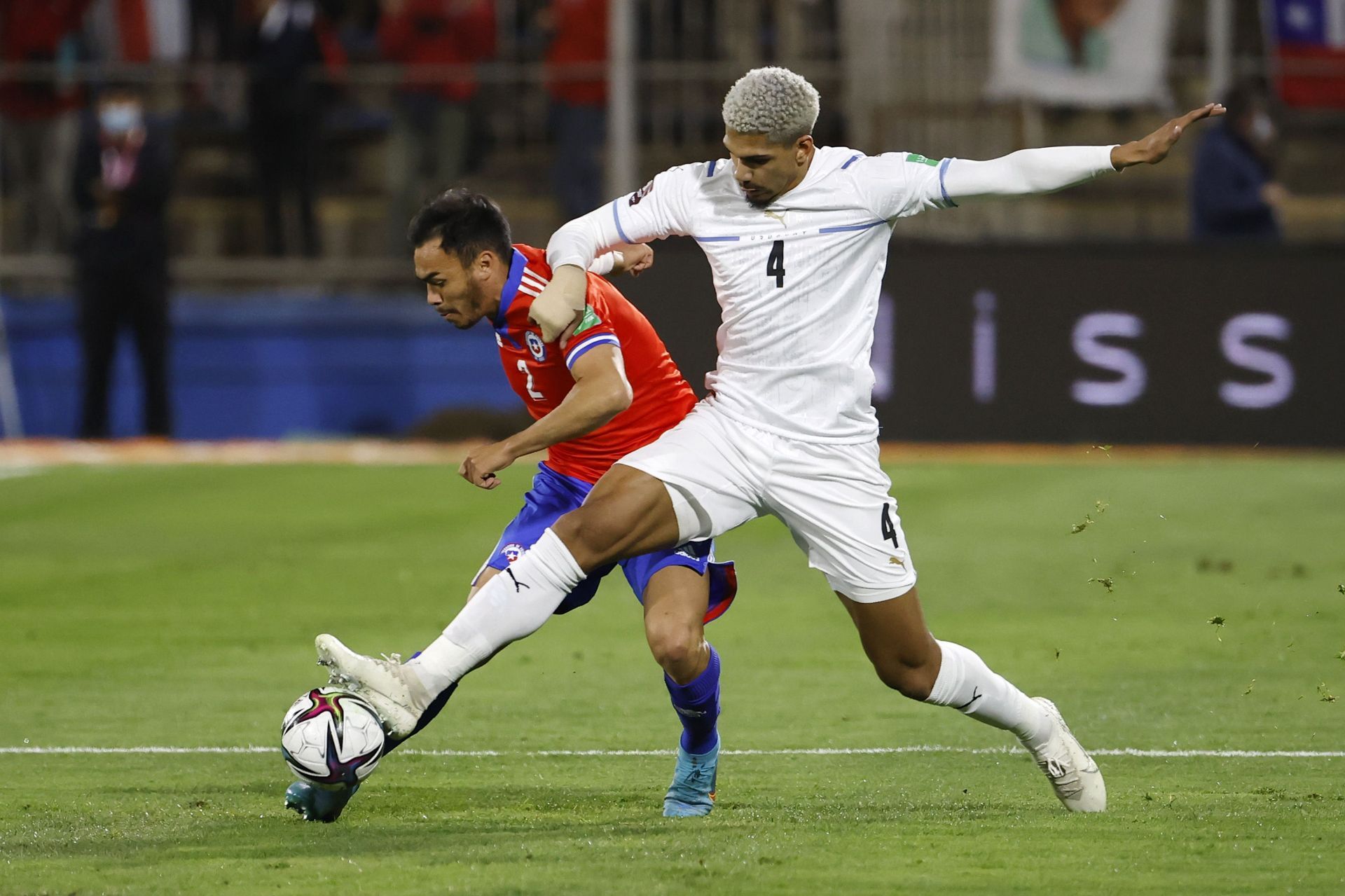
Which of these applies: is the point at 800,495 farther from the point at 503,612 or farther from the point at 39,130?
the point at 39,130

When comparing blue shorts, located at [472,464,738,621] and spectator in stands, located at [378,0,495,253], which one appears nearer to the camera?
blue shorts, located at [472,464,738,621]

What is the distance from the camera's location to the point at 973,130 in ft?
56.9

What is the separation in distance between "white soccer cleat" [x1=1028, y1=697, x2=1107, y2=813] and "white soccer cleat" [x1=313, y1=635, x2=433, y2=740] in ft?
5.57

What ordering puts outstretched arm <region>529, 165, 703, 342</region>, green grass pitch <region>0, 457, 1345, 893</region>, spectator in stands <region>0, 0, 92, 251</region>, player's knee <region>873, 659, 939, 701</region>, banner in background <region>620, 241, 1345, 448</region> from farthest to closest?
spectator in stands <region>0, 0, 92, 251</region> < banner in background <region>620, 241, 1345, 448</region> < player's knee <region>873, 659, 939, 701</region> < outstretched arm <region>529, 165, 703, 342</region> < green grass pitch <region>0, 457, 1345, 893</region>

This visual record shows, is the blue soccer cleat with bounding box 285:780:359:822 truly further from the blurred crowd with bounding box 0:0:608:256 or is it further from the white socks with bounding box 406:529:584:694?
the blurred crowd with bounding box 0:0:608:256

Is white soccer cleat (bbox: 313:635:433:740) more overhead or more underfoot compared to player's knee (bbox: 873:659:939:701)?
more overhead

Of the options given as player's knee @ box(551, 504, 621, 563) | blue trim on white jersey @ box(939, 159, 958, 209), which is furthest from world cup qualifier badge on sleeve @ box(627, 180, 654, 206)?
player's knee @ box(551, 504, 621, 563)

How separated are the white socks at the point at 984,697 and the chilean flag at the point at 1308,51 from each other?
13726mm

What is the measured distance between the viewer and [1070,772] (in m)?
5.61

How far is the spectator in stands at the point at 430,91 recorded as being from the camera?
59.3 feet

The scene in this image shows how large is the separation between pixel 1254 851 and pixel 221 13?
1522 cm

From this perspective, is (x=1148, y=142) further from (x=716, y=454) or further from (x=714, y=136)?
(x=714, y=136)

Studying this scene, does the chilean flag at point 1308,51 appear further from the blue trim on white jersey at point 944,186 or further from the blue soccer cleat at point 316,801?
the blue soccer cleat at point 316,801

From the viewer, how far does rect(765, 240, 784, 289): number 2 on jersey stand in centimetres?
561
